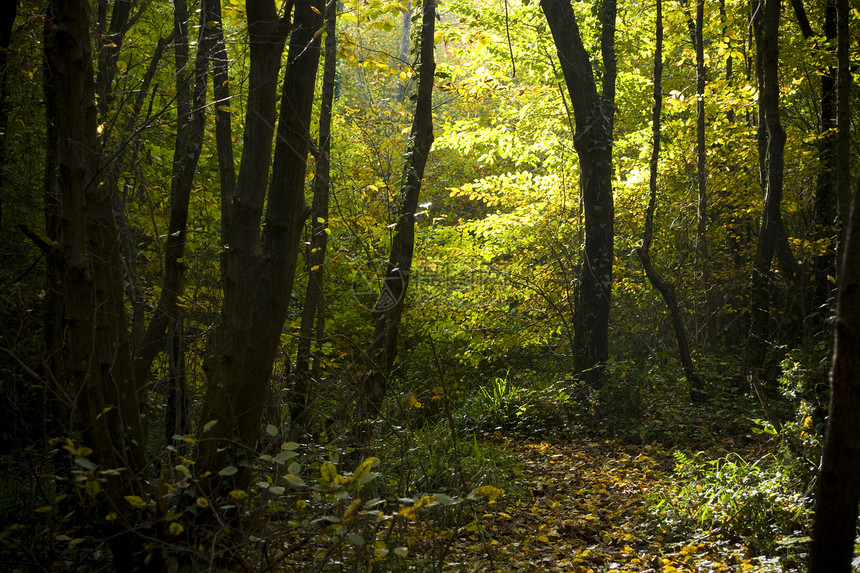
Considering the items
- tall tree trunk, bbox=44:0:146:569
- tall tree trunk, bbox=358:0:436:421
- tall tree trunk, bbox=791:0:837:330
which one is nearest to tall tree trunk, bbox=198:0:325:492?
tall tree trunk, bbox=44:0:146:569

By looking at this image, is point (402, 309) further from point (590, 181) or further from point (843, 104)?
point (843, 104)

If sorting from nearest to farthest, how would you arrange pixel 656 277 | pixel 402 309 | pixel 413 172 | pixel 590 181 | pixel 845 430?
1. pixel 845 430
2. pixel 413 172
3. pixel 402 309
4. pixel 656 277
5. pixel 590 181

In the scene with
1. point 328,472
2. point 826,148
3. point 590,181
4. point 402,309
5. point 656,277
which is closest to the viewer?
point 328,472

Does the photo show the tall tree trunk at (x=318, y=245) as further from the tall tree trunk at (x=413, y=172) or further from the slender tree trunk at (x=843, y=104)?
the slender tree trunk at (x=843, y=104)

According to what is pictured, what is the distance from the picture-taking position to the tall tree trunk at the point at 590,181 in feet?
32.4

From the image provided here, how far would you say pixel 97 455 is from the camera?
298 centimetres

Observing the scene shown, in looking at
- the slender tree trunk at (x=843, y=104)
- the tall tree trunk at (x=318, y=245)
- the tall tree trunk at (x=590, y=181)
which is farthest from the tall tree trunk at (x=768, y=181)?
the tall tree trunk at (x=318, y=245)

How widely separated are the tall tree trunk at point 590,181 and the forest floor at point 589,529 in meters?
2.53

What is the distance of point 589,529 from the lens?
5.36m

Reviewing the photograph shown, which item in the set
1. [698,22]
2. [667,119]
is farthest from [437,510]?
[667,119]

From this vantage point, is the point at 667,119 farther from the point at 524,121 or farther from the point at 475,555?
the point at 475,555

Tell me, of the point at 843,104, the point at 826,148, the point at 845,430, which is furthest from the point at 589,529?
the point at 826,148

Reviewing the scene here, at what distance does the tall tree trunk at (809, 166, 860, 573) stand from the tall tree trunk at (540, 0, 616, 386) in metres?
8.04

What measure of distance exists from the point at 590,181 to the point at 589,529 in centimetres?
592
